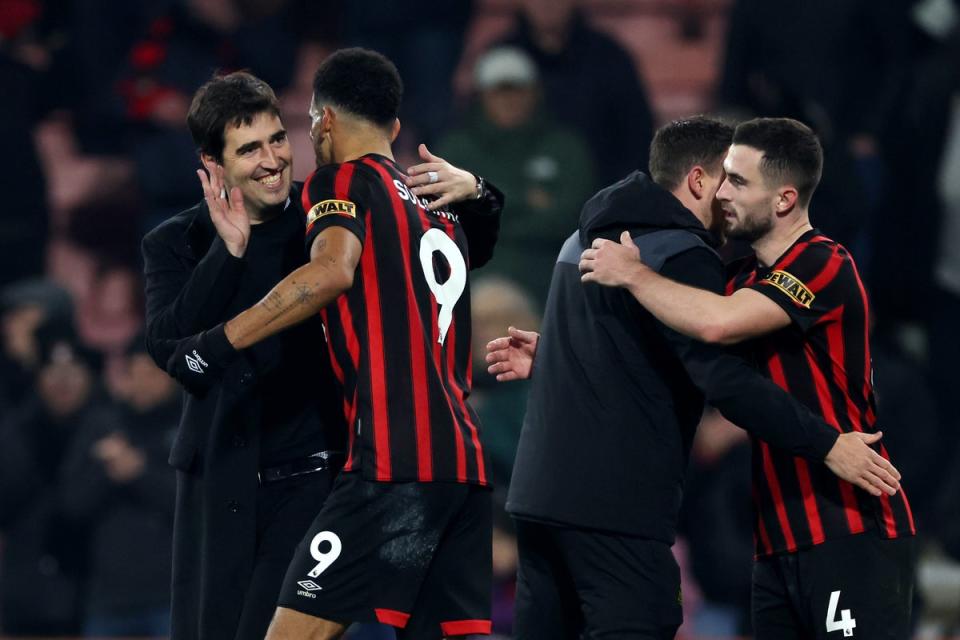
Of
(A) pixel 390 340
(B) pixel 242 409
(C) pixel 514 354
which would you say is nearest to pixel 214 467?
(B) pixel 242 409

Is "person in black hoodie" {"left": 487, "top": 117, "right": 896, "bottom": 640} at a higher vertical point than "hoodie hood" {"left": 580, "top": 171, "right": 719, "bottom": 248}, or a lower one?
lower

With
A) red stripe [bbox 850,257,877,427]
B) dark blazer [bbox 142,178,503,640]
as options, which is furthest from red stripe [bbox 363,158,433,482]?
red stripe [bbox 850,257,877,427]

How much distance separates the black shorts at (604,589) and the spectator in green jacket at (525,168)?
4256 millimetres

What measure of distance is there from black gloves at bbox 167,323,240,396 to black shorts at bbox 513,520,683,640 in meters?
0.96

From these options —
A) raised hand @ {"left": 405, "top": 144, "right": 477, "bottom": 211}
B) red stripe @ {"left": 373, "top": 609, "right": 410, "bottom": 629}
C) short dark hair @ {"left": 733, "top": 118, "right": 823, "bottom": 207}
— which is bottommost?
red stripe @ {"left": 373, "top": 609, "right": 410, "bottom": 629}

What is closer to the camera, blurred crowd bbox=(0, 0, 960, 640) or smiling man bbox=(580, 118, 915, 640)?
smiling man bbox=(580, 118, 915, 640)

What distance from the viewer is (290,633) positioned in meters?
3.96

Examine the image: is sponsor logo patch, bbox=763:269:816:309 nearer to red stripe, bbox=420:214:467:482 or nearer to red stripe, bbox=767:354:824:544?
red stripe, bbox=767:354:824:544

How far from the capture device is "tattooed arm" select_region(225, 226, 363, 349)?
3961 millimetres

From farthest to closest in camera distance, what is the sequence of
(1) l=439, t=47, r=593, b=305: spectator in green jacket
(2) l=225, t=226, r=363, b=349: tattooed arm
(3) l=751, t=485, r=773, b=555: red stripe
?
(1) l=439, t=47, r=593, b=305: spectator in green jacket → (3) l=751, t=485, r=773, b=555: red stripe → (2) l=225, t=226, r=363, b=349: tattooed arm

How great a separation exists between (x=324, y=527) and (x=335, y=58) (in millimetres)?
1256

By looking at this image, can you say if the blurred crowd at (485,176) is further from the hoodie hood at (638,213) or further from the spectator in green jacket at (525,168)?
the hoodie hood at (638,213)

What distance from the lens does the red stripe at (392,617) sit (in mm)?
3998

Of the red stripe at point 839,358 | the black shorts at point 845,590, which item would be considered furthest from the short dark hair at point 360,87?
the black shorts at point 845,590
